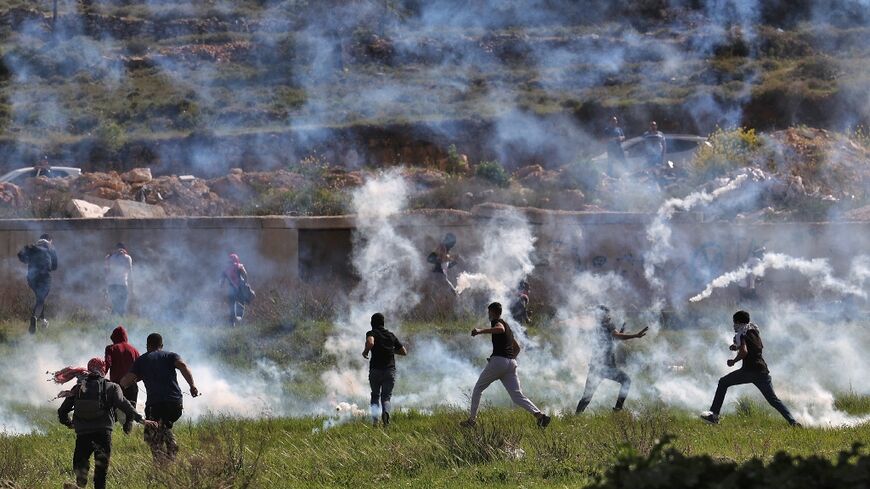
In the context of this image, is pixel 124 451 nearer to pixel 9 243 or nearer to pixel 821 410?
pixel 821 410

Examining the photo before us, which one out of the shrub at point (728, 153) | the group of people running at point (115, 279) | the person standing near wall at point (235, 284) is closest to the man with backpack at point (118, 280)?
the group of people running at point (115, 279)

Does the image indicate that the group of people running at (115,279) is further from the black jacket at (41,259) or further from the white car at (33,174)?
the white car at (33,174)

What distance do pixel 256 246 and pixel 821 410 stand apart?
11053 mm

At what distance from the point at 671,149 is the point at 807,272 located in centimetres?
1044

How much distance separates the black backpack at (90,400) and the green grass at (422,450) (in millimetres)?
631

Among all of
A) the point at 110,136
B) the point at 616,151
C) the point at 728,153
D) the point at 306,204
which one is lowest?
the point at 306,204

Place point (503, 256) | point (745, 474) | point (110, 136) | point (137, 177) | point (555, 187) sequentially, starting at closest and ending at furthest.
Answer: point (745, 474)
point (503, 256)
point (555, 187)
point (137, 177)
point (110, 136)

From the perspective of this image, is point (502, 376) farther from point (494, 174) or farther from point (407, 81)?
point (407, 81)

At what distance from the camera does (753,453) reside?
406 inches

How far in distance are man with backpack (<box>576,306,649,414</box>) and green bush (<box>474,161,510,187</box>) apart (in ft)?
49.5

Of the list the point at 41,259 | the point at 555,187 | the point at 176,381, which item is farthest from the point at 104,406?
the point at 555,187

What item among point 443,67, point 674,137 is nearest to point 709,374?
point 674,137

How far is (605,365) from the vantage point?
13320 millimetres

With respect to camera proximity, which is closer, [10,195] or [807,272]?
[807,272]
